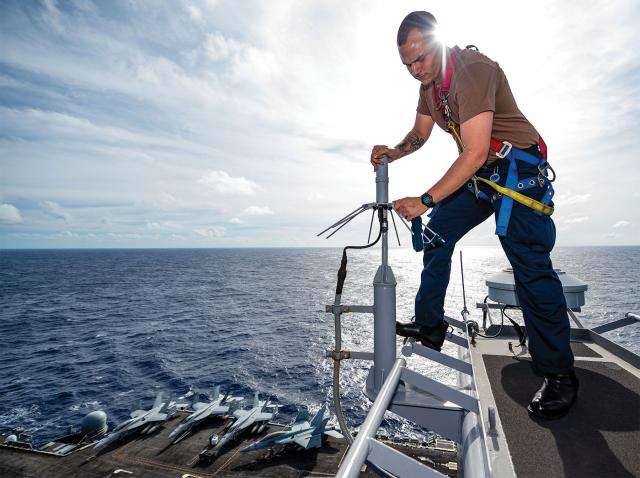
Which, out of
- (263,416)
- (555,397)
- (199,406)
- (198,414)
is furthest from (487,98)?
(199,406)

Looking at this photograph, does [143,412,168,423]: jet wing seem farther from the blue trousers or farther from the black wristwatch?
the black wristwatch

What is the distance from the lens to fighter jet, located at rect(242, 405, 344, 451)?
2914cm

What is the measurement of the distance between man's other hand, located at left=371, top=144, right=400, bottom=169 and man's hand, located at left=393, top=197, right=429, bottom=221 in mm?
1138

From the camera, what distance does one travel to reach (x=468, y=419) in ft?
9.84

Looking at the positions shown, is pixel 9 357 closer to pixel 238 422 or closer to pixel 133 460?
pixel 133 460

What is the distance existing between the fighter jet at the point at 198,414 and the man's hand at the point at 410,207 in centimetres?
3605

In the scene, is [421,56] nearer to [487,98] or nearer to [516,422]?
[487,98]

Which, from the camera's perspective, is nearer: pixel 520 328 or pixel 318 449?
pixel 520 328

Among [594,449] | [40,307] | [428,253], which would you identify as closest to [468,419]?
[594,449]

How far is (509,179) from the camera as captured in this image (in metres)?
3.17

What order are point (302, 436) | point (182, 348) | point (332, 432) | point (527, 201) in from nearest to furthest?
point (527, 201) < point (302, 436) < point (332, 432) < point (182, 348)

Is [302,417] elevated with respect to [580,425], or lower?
lower

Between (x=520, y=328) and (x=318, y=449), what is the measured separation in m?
30.6

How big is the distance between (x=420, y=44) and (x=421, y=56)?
0.31ft
